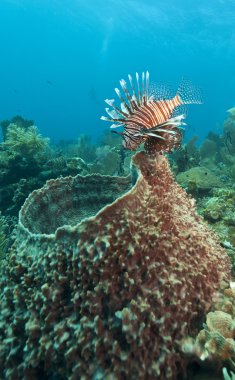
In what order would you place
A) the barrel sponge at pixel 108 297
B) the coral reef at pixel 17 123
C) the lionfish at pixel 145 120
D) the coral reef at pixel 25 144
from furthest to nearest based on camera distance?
1. the coral reef at pixel 17 123
2. the coral reef at pixel 25 144
3. the lionfish at pixel 145 120
4. the barrel sponge at pixel 108 297

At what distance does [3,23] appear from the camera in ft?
305

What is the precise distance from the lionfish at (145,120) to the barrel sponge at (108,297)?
45 cm

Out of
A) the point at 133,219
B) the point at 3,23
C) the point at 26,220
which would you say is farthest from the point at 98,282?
the point at 3,23

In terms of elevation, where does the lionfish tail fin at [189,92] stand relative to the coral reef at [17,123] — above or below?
below

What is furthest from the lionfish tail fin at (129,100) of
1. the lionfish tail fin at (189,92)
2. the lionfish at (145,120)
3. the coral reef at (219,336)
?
the coral reef at (219,336)

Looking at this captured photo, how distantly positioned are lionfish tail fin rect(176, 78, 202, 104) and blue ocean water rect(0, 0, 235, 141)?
190mm

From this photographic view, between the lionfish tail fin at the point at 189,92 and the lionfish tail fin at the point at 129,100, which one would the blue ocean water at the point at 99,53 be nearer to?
the lionfish tail fin at the point at 189,92

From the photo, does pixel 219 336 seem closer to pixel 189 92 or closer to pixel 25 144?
pixel 189 92

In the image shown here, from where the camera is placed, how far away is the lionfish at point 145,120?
2459mm

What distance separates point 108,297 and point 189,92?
2.63 meters

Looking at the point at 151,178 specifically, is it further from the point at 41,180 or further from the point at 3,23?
the point at 3,23

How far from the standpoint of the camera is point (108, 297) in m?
1.86

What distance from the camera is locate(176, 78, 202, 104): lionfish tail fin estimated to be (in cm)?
351

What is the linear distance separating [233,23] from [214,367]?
49778 mm
